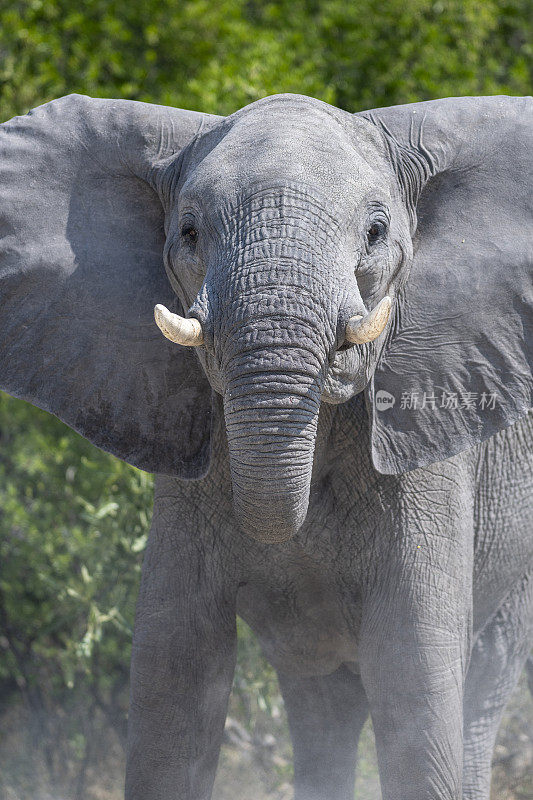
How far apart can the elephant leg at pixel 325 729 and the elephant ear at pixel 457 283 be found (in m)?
1.15

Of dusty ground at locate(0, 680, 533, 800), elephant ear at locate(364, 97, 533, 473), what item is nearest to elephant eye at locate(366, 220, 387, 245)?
elephant ear at locate(364, 97, 533, 473)

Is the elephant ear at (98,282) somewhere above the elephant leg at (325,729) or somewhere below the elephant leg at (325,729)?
above

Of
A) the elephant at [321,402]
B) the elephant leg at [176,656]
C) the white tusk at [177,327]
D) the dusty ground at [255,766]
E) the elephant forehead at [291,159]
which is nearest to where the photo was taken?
the white tusk at [177,327]

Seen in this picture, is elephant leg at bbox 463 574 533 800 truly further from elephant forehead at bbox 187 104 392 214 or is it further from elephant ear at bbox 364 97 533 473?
elephant forehead at bbox 187 104 392 214

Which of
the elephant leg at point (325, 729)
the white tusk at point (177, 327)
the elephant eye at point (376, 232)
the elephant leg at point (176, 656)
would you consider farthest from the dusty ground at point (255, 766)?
the white tusk at point (177, 327)

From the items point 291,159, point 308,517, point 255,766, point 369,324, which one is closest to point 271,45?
point 255,766

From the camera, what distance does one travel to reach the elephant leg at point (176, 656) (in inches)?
118

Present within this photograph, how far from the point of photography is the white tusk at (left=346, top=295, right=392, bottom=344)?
2305mm

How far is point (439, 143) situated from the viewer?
2.82 m

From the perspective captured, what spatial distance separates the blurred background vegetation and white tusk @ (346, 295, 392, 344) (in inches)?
89.8

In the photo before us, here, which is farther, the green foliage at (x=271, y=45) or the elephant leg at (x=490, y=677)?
the green foliage at (x=271, y=45)

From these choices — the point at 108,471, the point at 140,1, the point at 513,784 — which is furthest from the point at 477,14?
the point at 513,784

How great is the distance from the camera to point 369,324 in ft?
7.56

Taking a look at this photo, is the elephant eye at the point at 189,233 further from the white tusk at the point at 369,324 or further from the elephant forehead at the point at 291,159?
the white tusk at the point at 369,324
